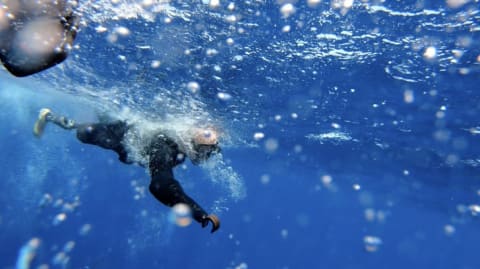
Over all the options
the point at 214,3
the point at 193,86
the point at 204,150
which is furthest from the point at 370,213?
the point at 204,150

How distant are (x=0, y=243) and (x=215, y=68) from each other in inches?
1507

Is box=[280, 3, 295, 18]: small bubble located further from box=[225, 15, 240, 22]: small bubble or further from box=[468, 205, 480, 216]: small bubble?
box=[468, 205, 480, 216]: small bubble

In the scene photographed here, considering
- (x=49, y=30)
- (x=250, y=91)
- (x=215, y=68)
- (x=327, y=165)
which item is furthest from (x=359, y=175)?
(x=49, y=30)

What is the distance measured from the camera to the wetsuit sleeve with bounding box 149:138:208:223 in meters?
6.32

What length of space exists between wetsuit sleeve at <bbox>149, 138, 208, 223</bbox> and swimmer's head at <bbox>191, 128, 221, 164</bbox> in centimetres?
100

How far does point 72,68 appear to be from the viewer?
20.9m

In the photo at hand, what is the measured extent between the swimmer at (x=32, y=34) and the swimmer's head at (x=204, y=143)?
4.04 metres

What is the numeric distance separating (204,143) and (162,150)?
1214 millimetres

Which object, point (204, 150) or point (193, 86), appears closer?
point (204, 150)

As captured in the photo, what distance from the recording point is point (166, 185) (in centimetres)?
664

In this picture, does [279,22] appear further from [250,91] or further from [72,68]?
[72,68]

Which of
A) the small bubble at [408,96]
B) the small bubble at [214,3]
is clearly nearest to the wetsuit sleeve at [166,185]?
the small bubble at [214,3]

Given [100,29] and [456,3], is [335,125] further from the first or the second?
[100,29]

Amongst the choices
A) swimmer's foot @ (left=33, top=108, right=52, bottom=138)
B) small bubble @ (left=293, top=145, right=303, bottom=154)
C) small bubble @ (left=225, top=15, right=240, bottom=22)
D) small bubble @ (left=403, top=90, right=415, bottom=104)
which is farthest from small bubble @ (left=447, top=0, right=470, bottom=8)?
small bubble @ (left=293, top=145, right=303, bottom=154)
